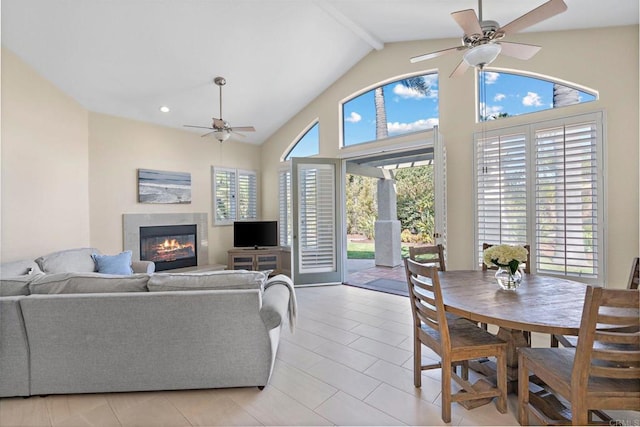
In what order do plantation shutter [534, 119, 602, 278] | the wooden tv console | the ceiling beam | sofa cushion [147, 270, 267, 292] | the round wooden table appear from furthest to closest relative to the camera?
the wooden tv console
the ceiling beam
plantation shutter [534, 119, 602, 278]
sofa cushion [147, 270, 267, 292]
the round wooden table

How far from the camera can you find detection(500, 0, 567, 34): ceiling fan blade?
184 centimetres

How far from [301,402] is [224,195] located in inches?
192

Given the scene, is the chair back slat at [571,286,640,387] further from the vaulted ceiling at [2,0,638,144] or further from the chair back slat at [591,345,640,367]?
the vaulted ceiling at [2,0,638,144]

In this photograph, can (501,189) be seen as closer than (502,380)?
No

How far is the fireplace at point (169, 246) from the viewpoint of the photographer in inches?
204

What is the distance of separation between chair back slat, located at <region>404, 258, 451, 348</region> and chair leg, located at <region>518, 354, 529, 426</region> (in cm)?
44

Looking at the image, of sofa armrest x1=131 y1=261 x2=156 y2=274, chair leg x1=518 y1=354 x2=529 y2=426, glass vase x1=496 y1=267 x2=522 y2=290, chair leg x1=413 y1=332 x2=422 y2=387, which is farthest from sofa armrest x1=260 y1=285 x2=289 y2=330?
sofa armrest x1=131 y1=261 x2=156 y2=274

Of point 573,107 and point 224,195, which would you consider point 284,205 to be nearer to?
point 224,195

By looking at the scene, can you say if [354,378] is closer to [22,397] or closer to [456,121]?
[22,397]

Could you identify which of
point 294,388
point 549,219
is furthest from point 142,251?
point 549,219

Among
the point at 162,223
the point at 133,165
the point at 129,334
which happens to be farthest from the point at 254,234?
the point at 129,334

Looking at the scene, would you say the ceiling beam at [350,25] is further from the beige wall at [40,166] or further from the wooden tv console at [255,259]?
the wooden tv console at [255,259]

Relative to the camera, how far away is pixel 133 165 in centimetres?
504

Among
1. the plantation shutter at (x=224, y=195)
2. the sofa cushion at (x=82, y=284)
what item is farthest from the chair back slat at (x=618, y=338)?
the plantation shutter at (x=224, y=195)
